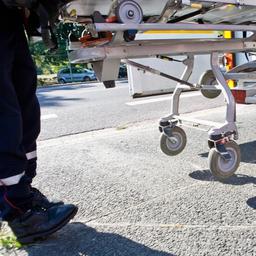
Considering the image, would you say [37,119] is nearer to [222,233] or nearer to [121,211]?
[121,211]

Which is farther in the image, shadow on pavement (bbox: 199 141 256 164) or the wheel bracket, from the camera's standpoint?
shadow on pavement (bbox: 199 141 256 164)

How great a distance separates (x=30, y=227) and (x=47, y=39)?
1131 mm

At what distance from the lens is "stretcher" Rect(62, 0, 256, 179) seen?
2.64 m

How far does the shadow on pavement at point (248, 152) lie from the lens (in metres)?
3.78

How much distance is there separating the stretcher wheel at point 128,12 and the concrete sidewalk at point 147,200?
127 cm

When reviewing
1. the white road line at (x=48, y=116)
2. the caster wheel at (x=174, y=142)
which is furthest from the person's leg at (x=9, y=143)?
the white road line at (x=48, y=116)

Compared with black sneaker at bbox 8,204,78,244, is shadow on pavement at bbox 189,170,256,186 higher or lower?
lower

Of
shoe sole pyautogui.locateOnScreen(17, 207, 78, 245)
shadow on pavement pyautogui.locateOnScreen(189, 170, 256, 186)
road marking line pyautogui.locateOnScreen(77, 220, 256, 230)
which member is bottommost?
shadow on pavement pyautogui.locateOnScreen(189, 170, 256, 186)

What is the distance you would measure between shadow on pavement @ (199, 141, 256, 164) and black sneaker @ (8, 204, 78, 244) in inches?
80.0

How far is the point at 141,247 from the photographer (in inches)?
89.0

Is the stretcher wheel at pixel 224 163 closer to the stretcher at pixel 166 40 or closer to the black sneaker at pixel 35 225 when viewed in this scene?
the stretcher at pixel 166 40

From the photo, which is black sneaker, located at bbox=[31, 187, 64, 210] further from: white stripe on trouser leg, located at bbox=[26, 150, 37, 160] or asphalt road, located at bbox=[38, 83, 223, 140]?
asphalt road, located at bbox=[38, 83, 223, 140]

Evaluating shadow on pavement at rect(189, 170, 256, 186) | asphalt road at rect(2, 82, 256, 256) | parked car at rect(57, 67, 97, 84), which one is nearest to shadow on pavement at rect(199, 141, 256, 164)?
asphalt road at rect(2, 82, 256, 256)

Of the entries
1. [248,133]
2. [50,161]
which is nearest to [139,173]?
[50,161]
